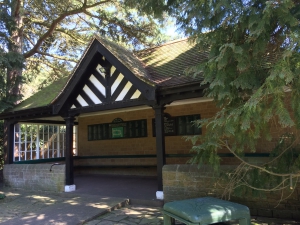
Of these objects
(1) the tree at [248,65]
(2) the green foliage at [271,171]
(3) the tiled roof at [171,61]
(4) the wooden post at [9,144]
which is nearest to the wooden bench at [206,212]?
(1) the tree at [248,65]

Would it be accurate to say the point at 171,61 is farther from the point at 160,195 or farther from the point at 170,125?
the point at 160,195

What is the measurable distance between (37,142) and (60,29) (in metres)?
5.62

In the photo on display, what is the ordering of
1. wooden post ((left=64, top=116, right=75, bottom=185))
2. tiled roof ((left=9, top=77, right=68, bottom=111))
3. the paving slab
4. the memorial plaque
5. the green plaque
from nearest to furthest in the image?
the paving slab
wooden post ((left=64, top=116, right=75, bottom=185))
the memorial plaque
tiled roof ((left=9, top=77, right=68, bottom=111))
the green plaque

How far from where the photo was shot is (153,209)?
251 inches

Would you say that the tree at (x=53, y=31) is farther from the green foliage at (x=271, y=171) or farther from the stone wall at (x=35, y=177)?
the green foliage at (x=271, y=171)

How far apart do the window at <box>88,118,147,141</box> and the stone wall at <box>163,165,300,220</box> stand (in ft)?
13.5

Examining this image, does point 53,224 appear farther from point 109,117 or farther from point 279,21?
point 109,117

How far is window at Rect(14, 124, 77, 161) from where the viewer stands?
35.5ft

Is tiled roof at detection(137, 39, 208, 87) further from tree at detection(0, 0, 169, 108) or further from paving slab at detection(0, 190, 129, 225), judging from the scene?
paving slab at detection(0, 190, 129, 225)

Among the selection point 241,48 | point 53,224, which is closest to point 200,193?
point 53,224

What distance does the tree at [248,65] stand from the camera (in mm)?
3164

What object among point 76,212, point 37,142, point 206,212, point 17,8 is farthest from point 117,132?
point 206,212

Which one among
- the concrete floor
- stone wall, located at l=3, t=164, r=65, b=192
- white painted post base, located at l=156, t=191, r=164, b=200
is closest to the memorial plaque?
the concrete floor

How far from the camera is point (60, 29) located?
1302 cm
